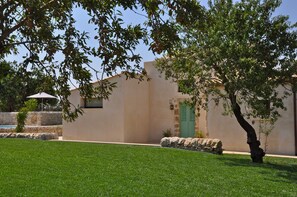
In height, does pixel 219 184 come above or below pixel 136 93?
below

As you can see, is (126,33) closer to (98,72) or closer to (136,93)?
(98,72)

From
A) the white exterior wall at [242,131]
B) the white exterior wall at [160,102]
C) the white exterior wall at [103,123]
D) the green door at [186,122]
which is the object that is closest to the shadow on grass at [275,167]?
the white exterior wall at [242,131]

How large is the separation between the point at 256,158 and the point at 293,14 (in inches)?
225

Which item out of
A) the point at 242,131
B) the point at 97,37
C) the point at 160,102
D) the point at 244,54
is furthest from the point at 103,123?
the point at 97,37

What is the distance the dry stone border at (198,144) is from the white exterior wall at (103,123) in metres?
4.74

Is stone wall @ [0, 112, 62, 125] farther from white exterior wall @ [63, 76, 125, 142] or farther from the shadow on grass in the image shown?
the shadow on grass

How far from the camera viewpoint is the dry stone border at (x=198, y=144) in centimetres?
1800

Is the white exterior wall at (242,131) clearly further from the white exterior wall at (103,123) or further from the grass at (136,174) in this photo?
the white exterior wall at (103,123)

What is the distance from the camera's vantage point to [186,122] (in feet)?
78.9

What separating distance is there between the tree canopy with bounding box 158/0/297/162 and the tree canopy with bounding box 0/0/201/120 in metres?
8.01

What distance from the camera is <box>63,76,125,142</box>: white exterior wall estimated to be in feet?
78.7

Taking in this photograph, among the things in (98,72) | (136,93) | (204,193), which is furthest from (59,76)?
(136,93)

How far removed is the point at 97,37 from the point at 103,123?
19742 mm

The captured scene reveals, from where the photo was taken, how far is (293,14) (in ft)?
49.8
